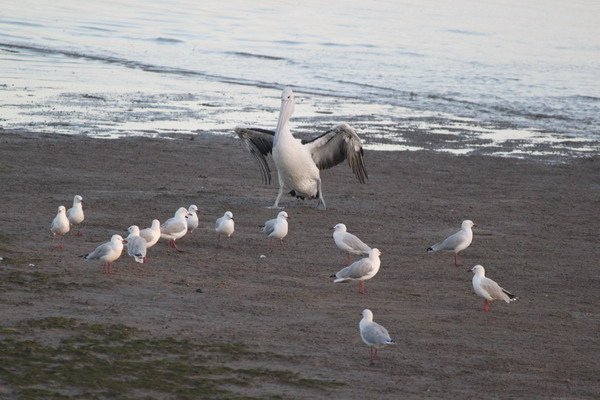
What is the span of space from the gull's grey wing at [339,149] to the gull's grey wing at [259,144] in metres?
0.73

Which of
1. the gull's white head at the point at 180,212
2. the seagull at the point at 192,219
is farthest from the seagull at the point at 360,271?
the seagull at the point at 192,219

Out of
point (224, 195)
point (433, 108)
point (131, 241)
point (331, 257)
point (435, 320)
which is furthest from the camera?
point (433, 108)

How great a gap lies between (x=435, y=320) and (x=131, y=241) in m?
3.30

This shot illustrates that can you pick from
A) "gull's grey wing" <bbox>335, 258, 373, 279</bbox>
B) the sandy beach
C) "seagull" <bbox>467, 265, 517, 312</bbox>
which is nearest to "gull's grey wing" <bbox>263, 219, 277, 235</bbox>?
the sandy beach

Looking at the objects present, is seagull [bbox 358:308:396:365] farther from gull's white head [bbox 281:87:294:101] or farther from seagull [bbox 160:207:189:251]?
gull's white head [bbox 281:87:294:101]

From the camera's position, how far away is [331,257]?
558 inches

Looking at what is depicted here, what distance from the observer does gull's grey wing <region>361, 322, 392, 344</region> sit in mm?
9586

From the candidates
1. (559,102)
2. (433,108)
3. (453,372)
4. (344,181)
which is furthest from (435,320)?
(559,102)

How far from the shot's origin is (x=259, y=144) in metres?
19.3

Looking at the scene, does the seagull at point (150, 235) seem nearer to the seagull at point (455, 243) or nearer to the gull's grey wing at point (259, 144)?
the seagull at point (455, 243)

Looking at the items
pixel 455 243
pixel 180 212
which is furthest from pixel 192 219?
pixel 455 243

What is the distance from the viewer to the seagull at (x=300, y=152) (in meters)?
18.1

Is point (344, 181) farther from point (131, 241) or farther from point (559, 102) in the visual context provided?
point (559, 102)

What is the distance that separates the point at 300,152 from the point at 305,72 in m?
17.7
